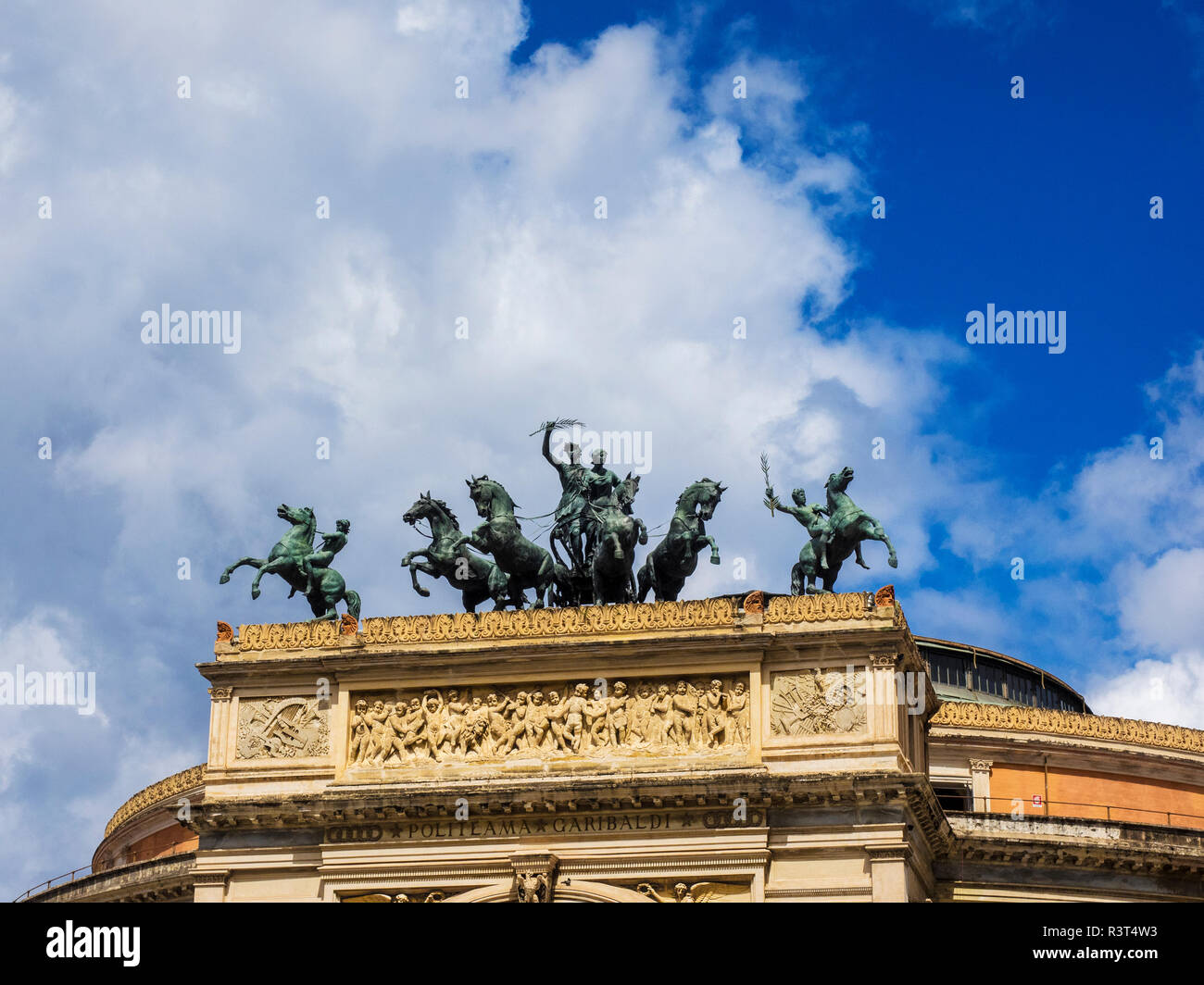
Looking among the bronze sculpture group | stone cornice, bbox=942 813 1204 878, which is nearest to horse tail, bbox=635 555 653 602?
the bronze sculpture group

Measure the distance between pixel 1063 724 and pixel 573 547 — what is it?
605 inches

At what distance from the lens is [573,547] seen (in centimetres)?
4597

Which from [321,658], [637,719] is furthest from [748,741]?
[321,658]

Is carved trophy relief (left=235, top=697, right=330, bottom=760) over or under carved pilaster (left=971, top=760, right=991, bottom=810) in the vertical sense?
over

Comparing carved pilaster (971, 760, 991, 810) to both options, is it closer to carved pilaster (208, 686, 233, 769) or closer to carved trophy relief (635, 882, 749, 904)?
carved trophy relief (635, 882, 749, 904)

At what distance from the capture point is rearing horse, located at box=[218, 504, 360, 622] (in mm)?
46188

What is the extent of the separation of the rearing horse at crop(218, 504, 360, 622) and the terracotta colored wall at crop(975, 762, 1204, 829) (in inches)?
684

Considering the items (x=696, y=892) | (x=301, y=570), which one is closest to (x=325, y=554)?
(x=301, y=570)

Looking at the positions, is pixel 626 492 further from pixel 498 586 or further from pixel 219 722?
pixel 219 722

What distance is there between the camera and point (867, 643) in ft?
137

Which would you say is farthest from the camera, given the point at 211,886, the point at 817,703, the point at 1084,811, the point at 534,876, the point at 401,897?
the point at 1084,811
